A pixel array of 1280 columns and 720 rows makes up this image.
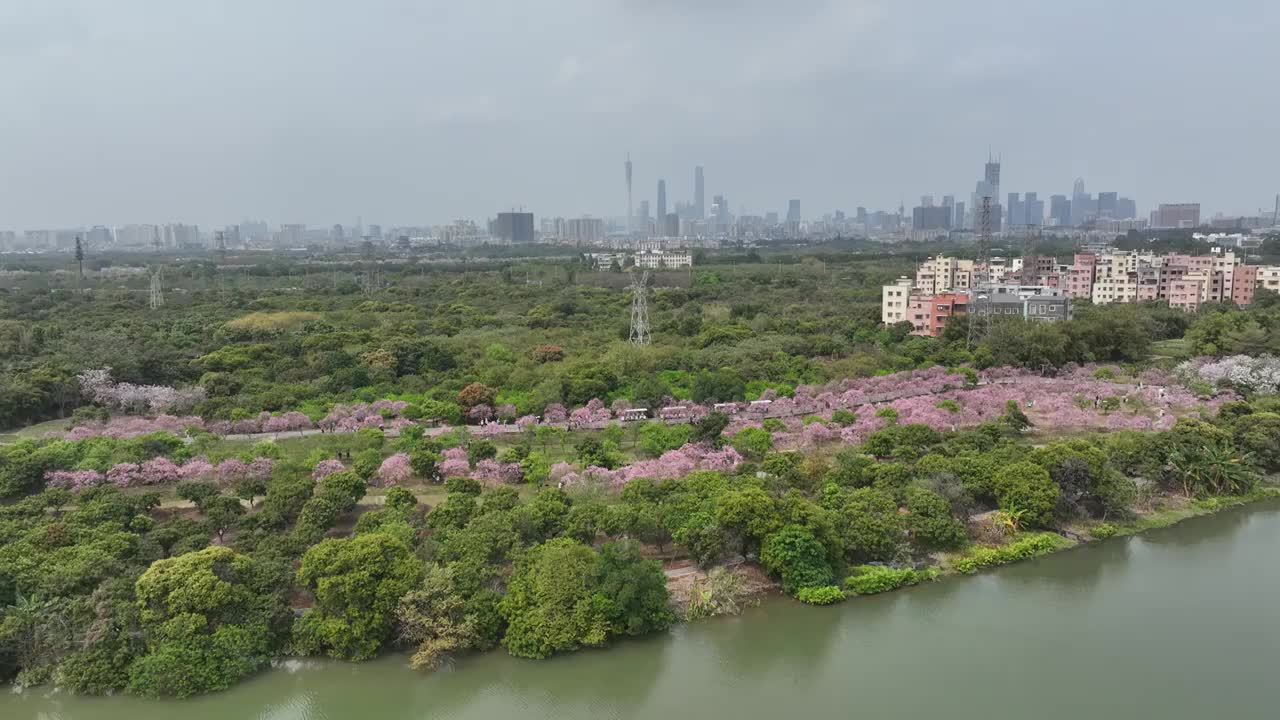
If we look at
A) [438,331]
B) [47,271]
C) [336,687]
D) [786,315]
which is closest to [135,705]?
[336,687]

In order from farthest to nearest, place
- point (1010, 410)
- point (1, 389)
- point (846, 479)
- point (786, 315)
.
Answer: point (786, 315)
point (1, 389)
point (1010, 410)
point (846, 479)

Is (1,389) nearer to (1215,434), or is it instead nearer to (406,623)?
(406,623)

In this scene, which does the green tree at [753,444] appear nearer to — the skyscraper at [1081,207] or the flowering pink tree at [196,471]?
the flowering pink tree at [196,471]

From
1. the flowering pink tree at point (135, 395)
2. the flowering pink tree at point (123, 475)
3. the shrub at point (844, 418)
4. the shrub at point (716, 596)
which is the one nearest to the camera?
the shrub at point (716, 596)

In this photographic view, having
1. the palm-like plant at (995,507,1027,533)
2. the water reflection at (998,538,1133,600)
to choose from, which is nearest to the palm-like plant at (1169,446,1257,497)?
the water reflection at (998,538,1133,600)

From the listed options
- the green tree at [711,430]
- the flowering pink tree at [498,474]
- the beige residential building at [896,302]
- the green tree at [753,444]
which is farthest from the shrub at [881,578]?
the beige residential building at [896,302]

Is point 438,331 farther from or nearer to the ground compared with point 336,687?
farther from the ground

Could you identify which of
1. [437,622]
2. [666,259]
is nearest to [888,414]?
[437,622]

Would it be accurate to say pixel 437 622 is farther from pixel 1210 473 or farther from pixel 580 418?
pixel 1210 473
